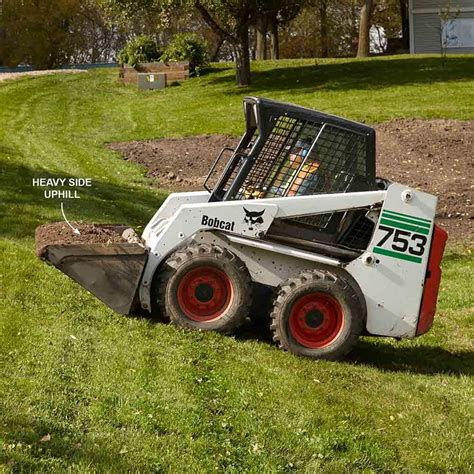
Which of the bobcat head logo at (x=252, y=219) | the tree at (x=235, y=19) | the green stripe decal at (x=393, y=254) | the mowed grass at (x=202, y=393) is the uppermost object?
the tree at (x=235, y=19)

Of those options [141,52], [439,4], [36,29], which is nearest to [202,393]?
[141,52]

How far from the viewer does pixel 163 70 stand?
31.1m

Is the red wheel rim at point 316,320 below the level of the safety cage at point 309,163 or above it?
below

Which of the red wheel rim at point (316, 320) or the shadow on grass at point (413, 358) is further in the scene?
the shadow on grass at point (413, 358)

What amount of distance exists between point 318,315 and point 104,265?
180cm

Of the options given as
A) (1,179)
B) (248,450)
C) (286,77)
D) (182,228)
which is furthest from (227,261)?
(286,77)

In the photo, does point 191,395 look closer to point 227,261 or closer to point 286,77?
point 227,261

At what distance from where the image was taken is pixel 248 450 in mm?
5078

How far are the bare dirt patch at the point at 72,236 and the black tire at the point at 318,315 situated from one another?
1.67 meters

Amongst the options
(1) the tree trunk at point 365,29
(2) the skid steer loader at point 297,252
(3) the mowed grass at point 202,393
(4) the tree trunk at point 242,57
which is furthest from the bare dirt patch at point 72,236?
(1) the tree trunk at point 365,29

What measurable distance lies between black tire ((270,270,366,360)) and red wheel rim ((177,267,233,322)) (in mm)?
444

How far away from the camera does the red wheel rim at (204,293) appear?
7148 mm

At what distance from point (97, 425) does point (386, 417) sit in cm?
201

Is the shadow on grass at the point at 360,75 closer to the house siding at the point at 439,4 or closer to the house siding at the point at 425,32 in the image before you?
the house siding at the point at 425,32
